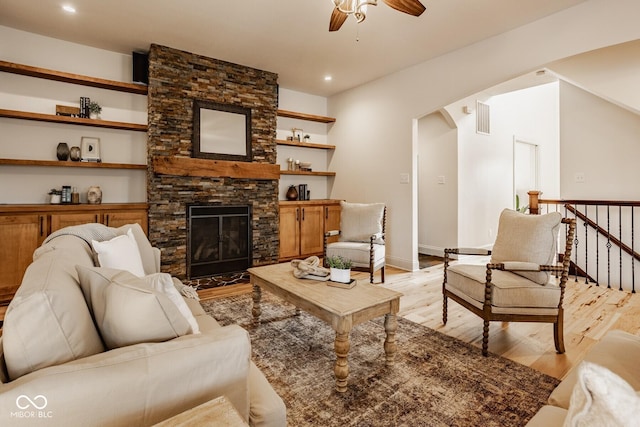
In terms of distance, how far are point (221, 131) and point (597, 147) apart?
203 inches

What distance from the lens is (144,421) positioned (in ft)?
2.73

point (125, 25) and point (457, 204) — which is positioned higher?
point (125, 25)

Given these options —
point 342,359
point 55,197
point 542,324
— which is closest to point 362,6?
point 342,359

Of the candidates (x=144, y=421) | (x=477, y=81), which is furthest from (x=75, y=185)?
(x=477, y=81)

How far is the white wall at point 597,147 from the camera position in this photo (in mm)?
4152

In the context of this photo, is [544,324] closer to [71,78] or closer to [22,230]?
[22,230]

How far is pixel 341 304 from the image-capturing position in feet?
A: 6.26

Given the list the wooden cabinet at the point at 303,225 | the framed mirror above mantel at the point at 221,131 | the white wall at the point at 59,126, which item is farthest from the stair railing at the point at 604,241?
the white wall at the point at 59,126

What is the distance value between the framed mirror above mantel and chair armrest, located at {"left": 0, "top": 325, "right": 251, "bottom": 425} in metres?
3.69

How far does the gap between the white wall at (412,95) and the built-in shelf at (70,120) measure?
127 inches

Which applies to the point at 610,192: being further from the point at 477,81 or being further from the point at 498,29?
the point at 498,29

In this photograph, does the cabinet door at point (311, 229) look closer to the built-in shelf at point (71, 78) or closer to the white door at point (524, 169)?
the built-in shelf at point (71, 78)

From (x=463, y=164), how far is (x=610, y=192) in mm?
1907

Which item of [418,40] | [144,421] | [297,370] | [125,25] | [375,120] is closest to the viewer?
[144,421]
